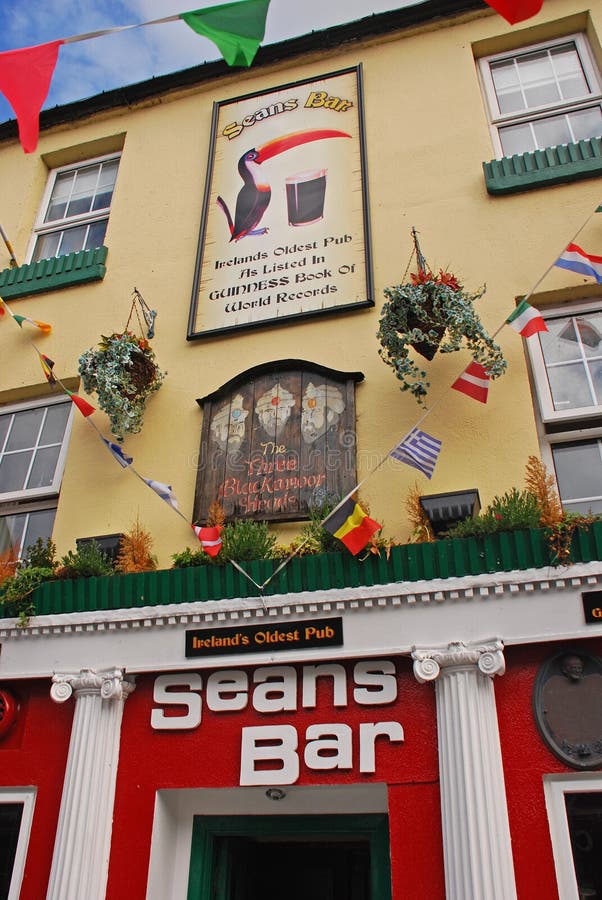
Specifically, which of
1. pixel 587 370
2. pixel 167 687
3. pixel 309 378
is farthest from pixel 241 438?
pixel 587 370

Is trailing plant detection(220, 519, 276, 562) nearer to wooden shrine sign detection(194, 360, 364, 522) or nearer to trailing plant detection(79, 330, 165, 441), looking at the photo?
wooden shrine sign detection(194, 360, 364, 522)

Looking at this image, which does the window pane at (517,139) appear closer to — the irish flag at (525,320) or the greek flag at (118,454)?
the irish flag at (525,320)

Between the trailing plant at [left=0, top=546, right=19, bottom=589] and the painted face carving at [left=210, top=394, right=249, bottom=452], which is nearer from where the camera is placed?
the trailing plant at [left=0, top=546, right=19, bottom=589]

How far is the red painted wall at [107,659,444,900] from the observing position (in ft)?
15.6

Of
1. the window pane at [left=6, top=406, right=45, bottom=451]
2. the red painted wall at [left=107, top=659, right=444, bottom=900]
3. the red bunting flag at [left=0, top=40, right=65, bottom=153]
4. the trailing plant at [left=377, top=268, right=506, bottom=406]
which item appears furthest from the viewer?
the window pane at [left=6, top=406, right=45, bottom=451]

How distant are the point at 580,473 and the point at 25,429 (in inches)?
233

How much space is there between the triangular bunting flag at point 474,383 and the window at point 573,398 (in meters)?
0.73

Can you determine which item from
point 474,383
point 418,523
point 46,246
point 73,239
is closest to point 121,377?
point 418,523

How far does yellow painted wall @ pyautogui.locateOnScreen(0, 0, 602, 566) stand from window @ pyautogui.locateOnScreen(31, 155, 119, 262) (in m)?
0.25

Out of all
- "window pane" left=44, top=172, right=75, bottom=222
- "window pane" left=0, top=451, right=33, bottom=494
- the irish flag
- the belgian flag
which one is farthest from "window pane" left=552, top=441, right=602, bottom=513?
"window pane" left=44, top=172, right=75, bottom=222

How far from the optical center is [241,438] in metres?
6.89

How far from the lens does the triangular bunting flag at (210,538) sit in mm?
5824

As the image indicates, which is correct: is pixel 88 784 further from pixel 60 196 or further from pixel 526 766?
pixel 60 196

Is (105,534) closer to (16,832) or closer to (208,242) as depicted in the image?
(16,832)
